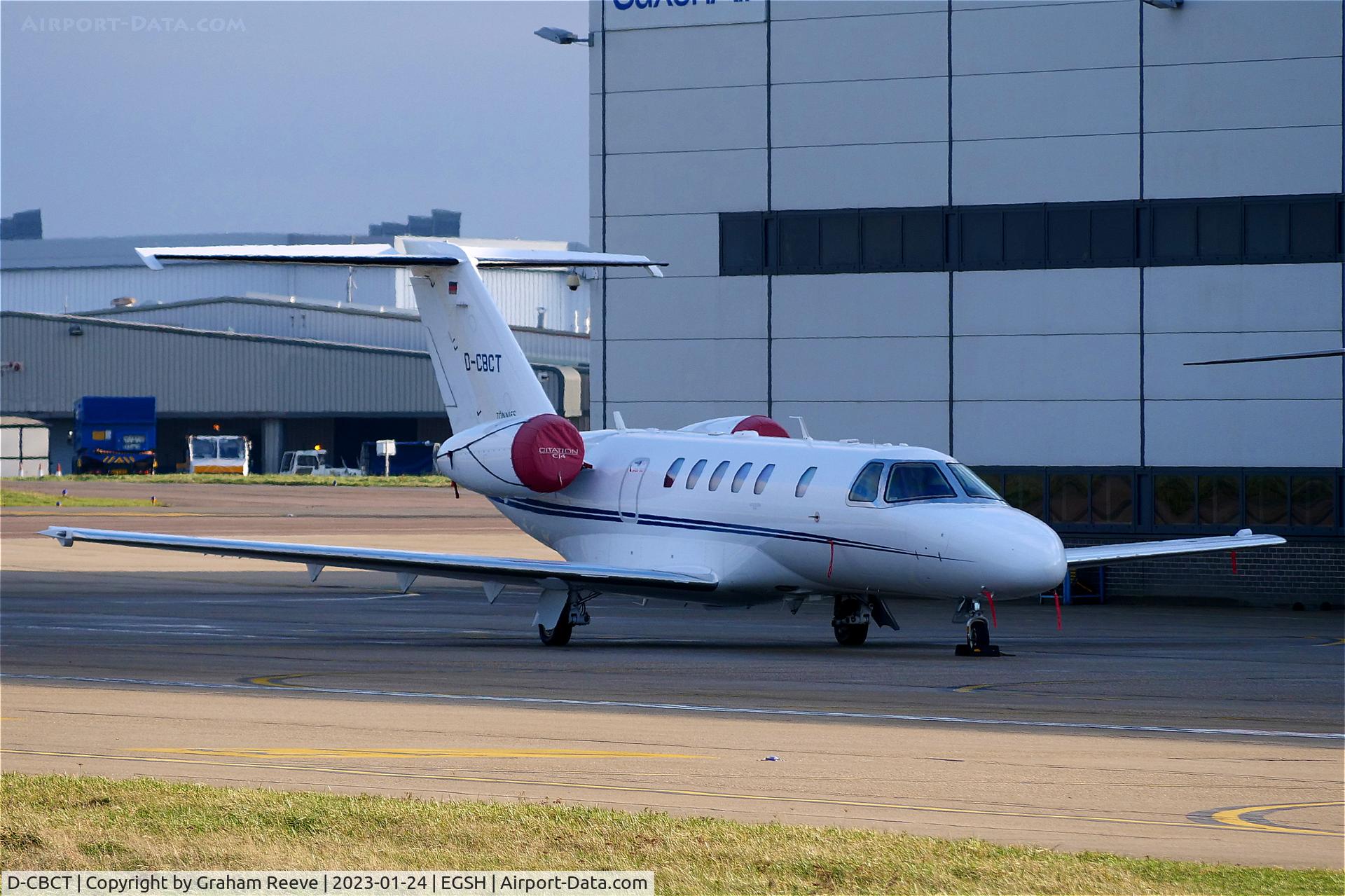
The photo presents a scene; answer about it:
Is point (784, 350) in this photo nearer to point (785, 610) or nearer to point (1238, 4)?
point (785, 610)

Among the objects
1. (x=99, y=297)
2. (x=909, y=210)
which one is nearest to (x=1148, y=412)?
(x=909, y=210)

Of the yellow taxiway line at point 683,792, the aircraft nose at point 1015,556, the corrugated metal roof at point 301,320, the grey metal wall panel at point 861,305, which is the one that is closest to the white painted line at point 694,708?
the yellow taxiway line at point 683,792

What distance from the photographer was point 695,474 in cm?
2569

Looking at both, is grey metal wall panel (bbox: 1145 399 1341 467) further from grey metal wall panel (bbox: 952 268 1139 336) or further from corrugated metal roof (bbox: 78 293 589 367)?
Result: corrugated metal roof (bbox: 78 293 589 367)

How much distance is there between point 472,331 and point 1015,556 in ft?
36.5

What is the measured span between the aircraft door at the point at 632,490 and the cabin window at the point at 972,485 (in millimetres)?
5159

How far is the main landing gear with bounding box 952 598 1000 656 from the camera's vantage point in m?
22.8

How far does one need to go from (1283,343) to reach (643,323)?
13.2 meters

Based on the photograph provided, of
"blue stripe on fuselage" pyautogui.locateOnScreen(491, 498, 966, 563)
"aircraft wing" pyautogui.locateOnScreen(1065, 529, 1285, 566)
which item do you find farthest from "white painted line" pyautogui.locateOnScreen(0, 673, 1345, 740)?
"aircraft wing" pyautogui.locateOnScreen(1065, 529, 1285, 566)

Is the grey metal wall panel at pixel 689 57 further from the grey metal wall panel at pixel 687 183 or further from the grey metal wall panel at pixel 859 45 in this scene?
the grey metal wall panel at pixel 687 183

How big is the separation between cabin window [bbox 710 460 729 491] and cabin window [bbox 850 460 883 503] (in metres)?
2.52

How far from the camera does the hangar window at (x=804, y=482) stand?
2398cm

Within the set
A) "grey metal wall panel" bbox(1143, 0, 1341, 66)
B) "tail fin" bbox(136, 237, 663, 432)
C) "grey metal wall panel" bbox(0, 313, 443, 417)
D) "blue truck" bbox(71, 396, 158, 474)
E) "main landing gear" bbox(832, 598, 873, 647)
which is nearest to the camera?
"main landing gear" bbox(832, 598, 873, 647)

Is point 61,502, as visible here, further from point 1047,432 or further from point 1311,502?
point 1311,502
